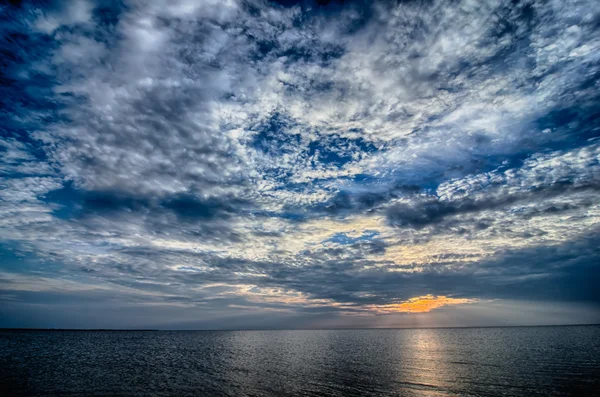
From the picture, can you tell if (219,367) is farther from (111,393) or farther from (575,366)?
(575,366)

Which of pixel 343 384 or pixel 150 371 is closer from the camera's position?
pixel 343 384

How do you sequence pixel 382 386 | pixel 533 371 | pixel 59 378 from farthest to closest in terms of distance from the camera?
pixel 533 371 < pixel 59 378 < pixel 382 386

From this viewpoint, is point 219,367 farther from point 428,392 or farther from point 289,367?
point 428,392

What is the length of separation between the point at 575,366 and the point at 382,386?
140 ft

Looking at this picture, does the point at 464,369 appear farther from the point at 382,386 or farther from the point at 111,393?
the point at 111,393

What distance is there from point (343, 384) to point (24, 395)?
133 feet

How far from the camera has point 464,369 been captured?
2146 inches

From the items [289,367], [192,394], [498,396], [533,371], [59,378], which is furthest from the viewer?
[289,367]

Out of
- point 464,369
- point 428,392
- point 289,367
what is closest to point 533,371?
point 464,369

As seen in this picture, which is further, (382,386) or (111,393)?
(382,386)

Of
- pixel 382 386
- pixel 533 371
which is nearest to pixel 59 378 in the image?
pixel 382 386

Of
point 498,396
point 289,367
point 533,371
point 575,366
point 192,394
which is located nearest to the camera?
point 498,396

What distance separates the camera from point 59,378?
47.2m

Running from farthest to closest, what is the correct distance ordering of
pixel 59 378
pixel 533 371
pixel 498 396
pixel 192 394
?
pixel 533 371 → pixel 59 378 → pixel 192 394 → pixel 498 396
